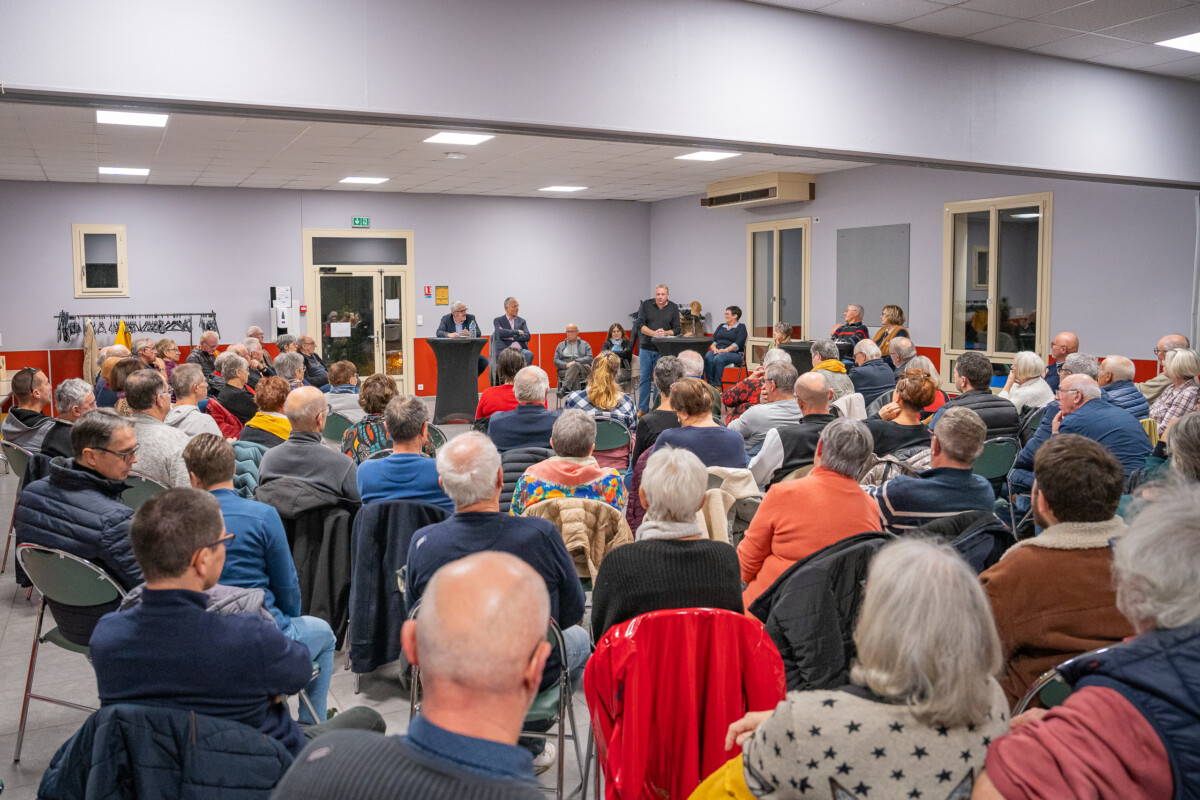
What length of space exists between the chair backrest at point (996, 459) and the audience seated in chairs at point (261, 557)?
10.8ft

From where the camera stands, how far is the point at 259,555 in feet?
8.79

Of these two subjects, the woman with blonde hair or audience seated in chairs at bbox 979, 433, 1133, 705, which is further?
the woman with blonde hair

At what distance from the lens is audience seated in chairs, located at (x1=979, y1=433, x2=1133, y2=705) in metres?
2.12

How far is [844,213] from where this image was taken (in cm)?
1181

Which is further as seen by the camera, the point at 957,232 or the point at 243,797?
the point at 957,232

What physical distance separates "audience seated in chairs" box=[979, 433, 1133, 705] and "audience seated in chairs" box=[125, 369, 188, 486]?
3.44 m

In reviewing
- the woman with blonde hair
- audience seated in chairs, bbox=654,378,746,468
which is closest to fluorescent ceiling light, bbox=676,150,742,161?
the woman with blonde hair

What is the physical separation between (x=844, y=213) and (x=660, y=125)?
25.0 feet

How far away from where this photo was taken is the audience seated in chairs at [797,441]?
4.36 meters

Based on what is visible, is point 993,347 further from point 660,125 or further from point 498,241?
point 498,241

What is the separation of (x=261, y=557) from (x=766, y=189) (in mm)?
10455

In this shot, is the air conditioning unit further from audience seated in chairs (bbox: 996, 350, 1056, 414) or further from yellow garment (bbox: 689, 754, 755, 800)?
yellow garment (bbox: 689, 754, 755, 800)

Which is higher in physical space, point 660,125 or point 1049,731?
point 660,125

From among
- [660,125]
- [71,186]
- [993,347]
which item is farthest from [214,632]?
[71,186]
